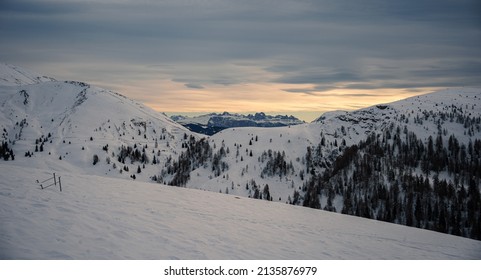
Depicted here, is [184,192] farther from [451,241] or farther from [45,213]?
[451,241]

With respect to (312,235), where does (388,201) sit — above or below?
below

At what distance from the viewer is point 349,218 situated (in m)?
26.3

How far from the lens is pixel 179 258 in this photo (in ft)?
45.9

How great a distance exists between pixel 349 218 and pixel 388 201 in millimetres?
168722

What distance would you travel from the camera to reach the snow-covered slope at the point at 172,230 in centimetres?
1409

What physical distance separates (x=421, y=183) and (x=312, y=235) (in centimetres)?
19673

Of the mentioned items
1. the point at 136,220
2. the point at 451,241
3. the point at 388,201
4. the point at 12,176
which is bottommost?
the point at 388,201

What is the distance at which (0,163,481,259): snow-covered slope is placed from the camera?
14.1 metres

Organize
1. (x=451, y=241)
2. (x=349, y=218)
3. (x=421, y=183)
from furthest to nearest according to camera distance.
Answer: (x=421, y=183), (x=349, y=218), (x=451, y=241)

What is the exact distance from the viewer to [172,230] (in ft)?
56.4

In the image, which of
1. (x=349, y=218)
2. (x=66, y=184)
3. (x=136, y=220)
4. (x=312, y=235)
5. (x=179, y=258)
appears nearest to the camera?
(x=179, y=258)

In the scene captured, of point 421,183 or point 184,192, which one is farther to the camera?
point 421,183

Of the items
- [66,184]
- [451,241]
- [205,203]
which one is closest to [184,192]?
[205,203]

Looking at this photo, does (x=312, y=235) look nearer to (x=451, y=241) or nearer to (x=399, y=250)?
(x=399, y=250)
